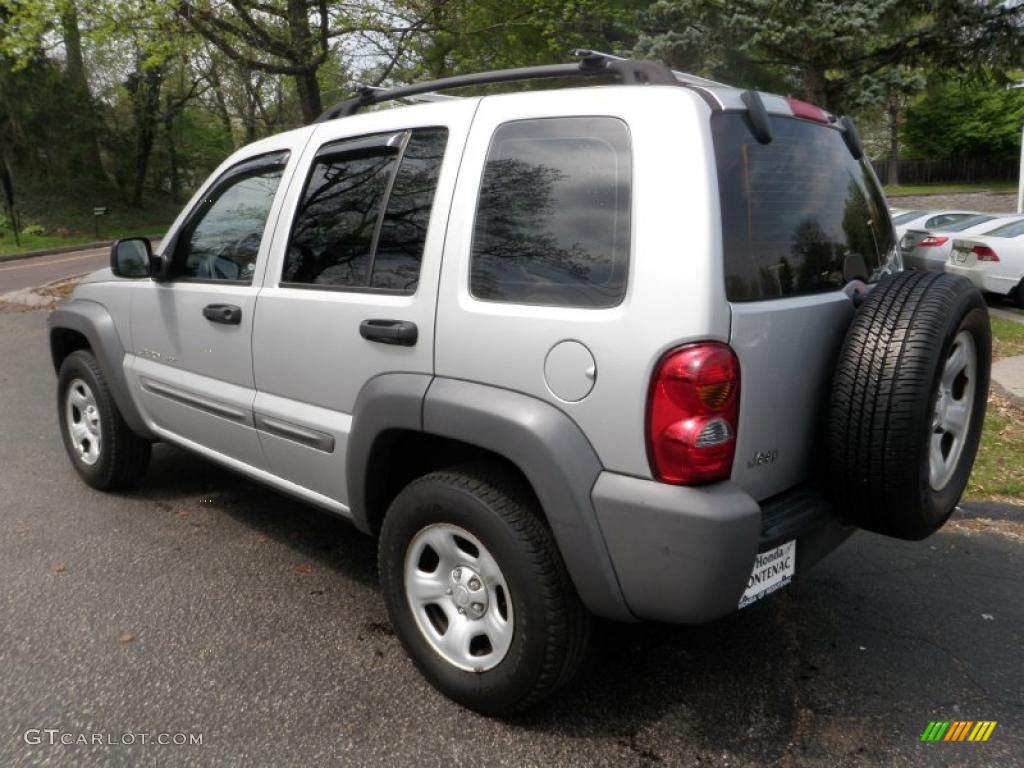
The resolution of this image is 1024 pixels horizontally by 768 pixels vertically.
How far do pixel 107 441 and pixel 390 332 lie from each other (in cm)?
246

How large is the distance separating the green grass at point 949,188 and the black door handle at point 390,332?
41.3 metres

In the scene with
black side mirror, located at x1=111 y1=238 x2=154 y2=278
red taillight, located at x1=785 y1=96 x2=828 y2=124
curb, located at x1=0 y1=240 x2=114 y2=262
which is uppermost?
red taillight, located at x1=785 y1=96 x2=828 y2=124

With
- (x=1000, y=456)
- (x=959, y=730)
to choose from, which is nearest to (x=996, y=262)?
(x=1000, y=456)

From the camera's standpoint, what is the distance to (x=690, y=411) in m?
2.27

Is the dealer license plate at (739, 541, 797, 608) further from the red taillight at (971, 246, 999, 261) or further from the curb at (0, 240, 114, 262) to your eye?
the curb at (0, 240, 114, 262)

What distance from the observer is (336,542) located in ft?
13.6

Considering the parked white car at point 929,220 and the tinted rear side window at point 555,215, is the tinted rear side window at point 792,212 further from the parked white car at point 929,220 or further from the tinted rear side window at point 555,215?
the parked white car at point 929,220

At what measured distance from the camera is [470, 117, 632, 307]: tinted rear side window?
2438 millimetres

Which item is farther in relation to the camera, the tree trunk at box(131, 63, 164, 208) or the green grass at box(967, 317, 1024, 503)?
the tree trunk at box(131, 63, 164, 208)

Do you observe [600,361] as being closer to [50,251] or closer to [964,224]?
[964,224]

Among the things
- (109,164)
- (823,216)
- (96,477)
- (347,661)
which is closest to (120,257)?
(96,477)

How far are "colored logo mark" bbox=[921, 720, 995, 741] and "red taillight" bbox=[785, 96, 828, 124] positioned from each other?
1995 mm

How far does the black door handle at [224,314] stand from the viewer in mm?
3527

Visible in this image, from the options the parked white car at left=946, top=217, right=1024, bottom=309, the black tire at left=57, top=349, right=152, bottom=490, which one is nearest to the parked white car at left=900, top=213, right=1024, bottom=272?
the parked white car at left=946, top=217, right=1024, bottom=309
